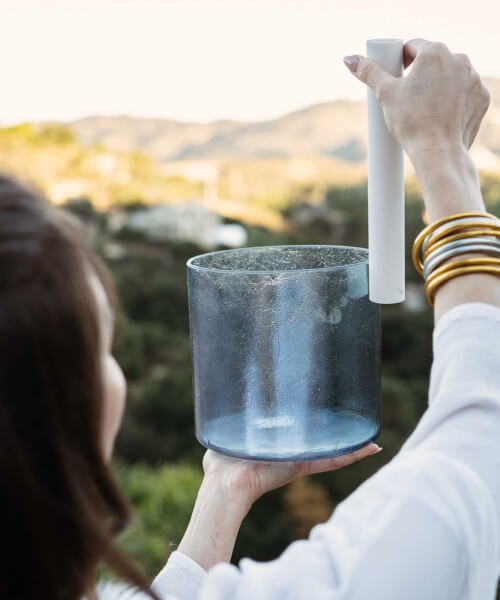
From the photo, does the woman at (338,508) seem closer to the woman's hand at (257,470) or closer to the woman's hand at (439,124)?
the woman's hand at (439,124)

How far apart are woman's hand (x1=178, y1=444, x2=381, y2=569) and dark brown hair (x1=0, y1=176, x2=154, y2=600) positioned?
22 cm

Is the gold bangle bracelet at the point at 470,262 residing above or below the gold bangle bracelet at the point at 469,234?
below

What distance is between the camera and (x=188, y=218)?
5.52m

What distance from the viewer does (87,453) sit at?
1.74 ft

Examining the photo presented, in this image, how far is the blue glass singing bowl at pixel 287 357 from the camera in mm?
703

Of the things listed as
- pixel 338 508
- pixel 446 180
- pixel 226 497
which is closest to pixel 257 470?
pixel 226 497

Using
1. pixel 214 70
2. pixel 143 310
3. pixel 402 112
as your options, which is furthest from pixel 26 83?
pixel 402 112

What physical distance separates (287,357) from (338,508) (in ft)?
0.66

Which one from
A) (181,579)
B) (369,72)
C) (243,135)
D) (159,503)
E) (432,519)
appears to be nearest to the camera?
(432,519)

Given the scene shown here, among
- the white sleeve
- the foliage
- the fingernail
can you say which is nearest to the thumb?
the fingernail

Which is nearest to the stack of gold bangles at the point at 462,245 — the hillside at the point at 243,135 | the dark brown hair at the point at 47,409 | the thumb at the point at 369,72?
the thumb at the point at 369,72

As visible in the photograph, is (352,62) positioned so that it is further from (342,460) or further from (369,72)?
(342,460)

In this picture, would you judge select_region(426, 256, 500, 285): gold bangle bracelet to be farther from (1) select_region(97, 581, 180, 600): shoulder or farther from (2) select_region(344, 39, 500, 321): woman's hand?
(1) select_region(97, 581, 180, 600): shoulder

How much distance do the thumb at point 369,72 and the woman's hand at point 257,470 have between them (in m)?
0.36
